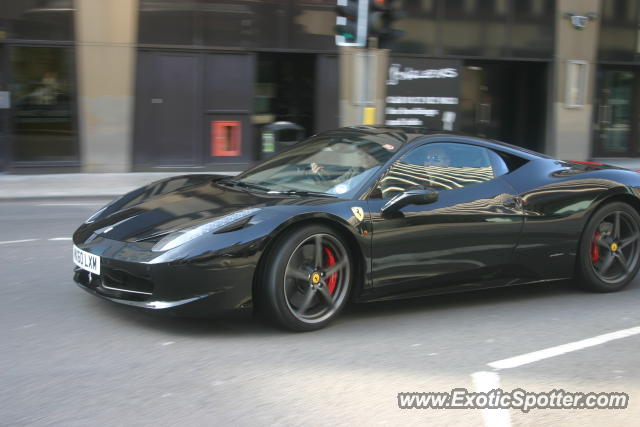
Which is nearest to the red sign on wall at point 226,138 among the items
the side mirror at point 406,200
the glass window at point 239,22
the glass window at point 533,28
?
the glass window at point 239,22

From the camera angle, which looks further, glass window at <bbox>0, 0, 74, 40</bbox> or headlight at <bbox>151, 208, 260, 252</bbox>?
glass window at <bbox>0, 0, 74, 40</bbox>

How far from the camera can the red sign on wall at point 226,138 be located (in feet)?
52.1

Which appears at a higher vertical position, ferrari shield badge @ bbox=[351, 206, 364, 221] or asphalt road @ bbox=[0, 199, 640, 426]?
ferrari shield badge @ bbox=[351, 206, 364, 221]

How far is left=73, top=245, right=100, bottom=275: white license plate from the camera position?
458 cm

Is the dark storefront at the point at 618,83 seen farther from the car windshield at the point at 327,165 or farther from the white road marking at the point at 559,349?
the white road marking at the point at 559,349

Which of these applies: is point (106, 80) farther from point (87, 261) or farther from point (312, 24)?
point (87, 261)

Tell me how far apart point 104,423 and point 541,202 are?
3543 mm

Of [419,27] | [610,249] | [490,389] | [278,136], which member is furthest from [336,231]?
[419,27]

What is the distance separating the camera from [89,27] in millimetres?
14672

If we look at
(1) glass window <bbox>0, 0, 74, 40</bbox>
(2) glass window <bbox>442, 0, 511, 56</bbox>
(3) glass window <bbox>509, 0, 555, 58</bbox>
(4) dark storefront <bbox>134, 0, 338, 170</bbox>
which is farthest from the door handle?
(3) glass window <bbox>509, 0, 555, 58</bbox>

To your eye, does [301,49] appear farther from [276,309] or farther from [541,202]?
[276,309]

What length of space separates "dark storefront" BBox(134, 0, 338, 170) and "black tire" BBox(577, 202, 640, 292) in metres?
10.9

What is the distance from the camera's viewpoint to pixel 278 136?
1506cm

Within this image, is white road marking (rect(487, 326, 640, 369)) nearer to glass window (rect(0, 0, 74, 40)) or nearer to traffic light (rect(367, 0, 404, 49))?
traffic light (rect(367, 0, 404, 49))
